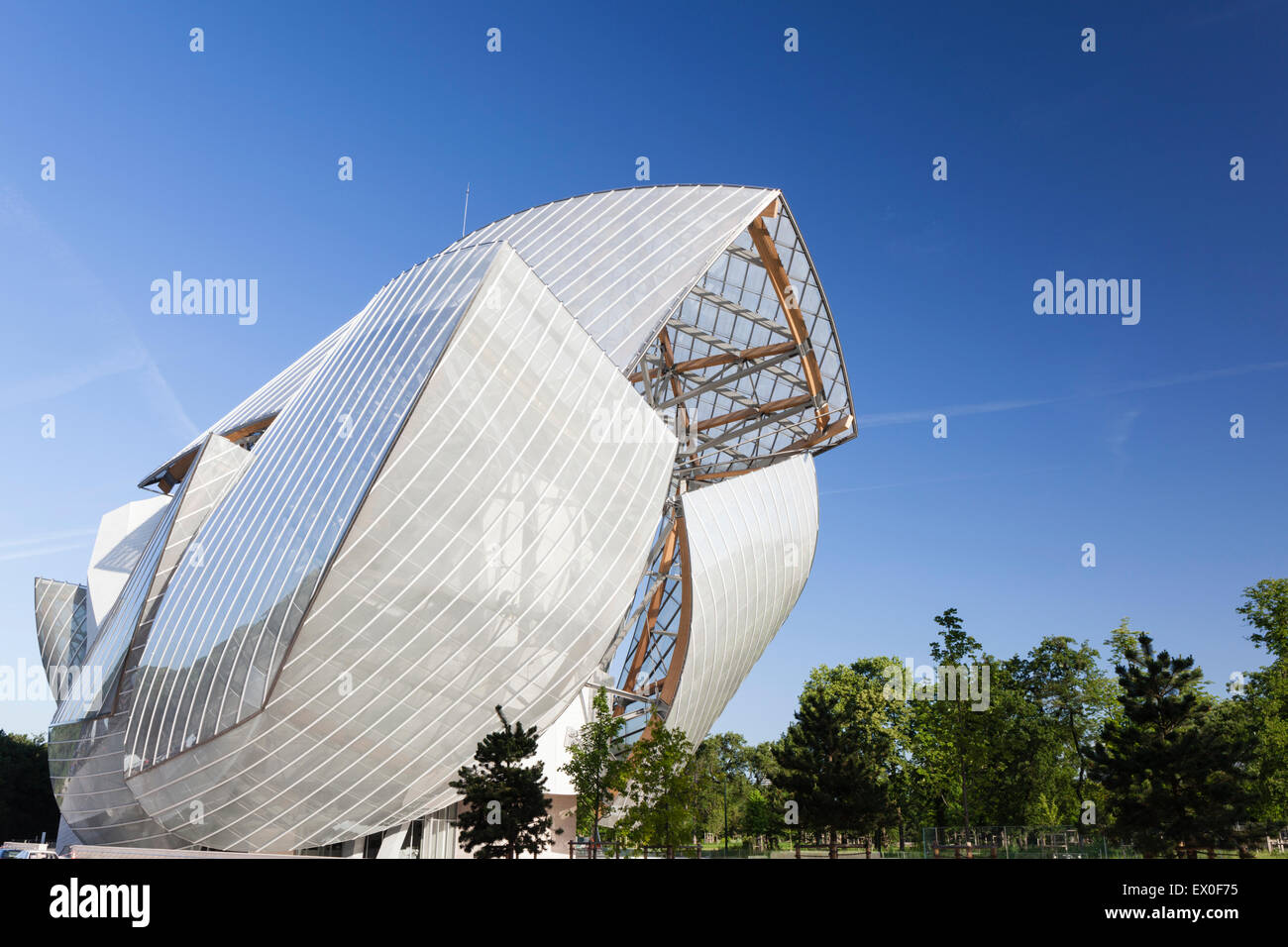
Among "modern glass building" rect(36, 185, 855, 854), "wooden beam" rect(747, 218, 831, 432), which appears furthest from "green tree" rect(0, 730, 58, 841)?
"wooden beam" rect(747, 218, 831, 432)

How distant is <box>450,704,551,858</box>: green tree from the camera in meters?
23.0

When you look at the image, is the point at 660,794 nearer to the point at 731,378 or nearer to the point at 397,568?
the point at 397,568

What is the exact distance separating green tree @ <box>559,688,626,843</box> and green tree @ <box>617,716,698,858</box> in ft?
2.70

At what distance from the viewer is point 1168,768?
29.6 meters

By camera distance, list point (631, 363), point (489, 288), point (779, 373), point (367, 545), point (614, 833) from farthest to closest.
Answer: point (779, 373)
point (614, 833)
point (631, 363)
point (489, 288)
point (367, 545)

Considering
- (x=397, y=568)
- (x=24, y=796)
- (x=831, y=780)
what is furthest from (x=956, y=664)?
(x=24, y=796)

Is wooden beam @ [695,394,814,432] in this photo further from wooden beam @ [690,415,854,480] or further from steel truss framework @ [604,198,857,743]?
wooden beam @ [690,415,854,480]

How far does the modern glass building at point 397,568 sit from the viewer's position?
22469 millimetres

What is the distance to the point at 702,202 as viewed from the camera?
115 feet

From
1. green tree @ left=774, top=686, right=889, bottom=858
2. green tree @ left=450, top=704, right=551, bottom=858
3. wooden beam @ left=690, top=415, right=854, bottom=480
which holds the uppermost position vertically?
wooden beam @ left=690, top=415, right=854, bottom=480

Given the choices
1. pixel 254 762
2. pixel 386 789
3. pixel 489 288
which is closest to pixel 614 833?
pixel 386 789
